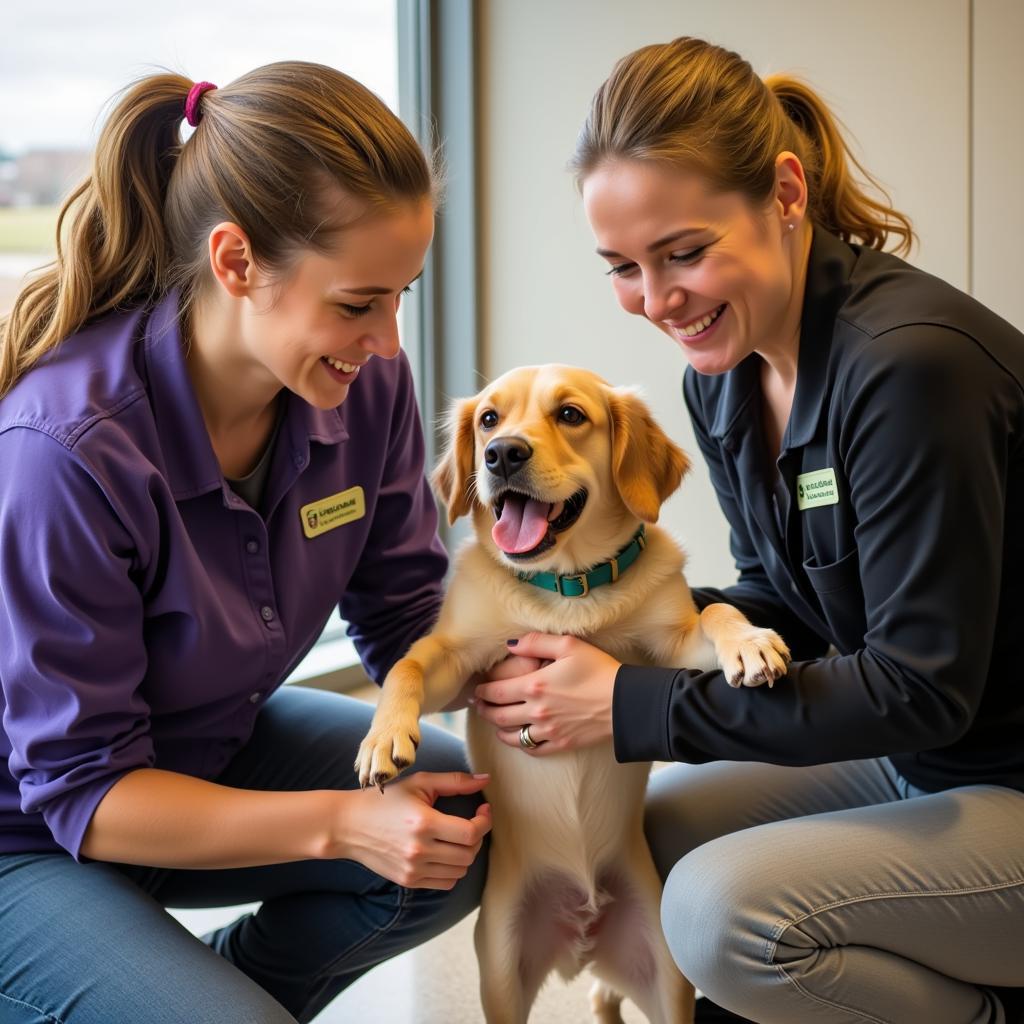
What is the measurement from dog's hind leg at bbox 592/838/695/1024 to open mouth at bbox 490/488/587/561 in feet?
1.55

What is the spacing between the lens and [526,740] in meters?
1.57

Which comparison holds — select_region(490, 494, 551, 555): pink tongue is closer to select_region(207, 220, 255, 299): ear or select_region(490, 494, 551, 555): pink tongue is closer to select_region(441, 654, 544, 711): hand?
select_region(441, 654, 544, 711): hand

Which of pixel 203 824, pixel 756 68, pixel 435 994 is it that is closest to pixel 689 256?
pixel 203 824

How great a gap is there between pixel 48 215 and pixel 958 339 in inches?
81.6

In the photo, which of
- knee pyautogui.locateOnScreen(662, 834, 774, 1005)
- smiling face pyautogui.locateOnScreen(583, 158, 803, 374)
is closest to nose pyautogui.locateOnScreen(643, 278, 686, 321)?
smiling face pyautogui.locateOnScreen(583, 158, 803, 374)

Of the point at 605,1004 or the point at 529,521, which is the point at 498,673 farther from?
the point at 605,1004

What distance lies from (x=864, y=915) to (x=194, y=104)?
128 cm

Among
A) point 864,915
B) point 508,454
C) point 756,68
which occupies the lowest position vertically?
point 864,915

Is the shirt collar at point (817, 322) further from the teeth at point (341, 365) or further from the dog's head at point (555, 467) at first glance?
the teeth at point (341, 365)

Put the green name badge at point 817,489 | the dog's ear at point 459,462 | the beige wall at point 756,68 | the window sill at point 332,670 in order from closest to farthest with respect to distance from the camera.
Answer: the green name badge at point 817,489
the dog's ear at point 459,462
the beige wall at point 756,68
the window sill at point 332,670

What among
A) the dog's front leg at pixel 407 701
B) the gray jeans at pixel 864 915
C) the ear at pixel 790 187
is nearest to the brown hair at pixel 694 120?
the ear at pixel 790 187

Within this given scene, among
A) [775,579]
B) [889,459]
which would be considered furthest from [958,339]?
[775,579]

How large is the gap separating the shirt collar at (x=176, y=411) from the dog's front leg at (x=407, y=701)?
0.34 m

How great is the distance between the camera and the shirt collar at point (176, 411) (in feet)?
4.66
